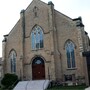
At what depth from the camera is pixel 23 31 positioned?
3153 centimetres

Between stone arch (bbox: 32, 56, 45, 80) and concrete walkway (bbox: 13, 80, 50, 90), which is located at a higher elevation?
stone arch (bbox: 32, 56, 45, 80)

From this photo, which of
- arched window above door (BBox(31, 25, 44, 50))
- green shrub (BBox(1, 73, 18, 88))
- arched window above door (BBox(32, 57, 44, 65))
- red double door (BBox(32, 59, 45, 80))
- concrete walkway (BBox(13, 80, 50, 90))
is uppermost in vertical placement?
arched window above door (BBox(31, 25, 44, 50))

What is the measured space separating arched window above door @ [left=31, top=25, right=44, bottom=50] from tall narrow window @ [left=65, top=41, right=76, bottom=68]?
13.5 feet

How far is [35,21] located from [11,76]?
942cm

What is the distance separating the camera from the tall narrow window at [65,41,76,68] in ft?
89.0

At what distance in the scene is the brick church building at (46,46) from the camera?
26.8 metres

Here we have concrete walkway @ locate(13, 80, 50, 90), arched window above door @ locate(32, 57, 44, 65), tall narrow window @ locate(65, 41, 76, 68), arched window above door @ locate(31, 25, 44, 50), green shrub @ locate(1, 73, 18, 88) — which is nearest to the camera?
concrete walkway @ locate(13, 80, 50, 90)

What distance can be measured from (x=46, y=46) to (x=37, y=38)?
2.28 meters

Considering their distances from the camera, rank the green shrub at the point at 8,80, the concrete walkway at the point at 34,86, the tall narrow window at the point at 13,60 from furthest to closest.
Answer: the tall narrow window at the point at 13,60
the green shrub at the point at 8,80
the concrete walkway at the point at 34,86

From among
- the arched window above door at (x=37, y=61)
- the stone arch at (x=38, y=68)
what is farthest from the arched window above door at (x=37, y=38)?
the stone arch at (x=38, y=68)

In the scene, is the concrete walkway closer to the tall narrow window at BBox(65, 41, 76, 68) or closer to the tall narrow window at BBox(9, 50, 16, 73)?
the tall narrow window at BBox(65, 41, 76, 68)

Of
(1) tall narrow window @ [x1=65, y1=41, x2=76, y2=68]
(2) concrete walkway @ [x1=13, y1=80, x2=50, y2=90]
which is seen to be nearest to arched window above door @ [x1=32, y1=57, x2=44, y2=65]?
(1) tall narrow window @ [x1=65, y1=41, x2=76, y2=68]

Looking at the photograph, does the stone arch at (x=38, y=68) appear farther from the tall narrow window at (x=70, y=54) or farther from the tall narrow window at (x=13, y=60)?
the tall narrow window at (x=70, y=54)

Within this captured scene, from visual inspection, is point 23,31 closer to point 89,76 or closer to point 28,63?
point 28,63
